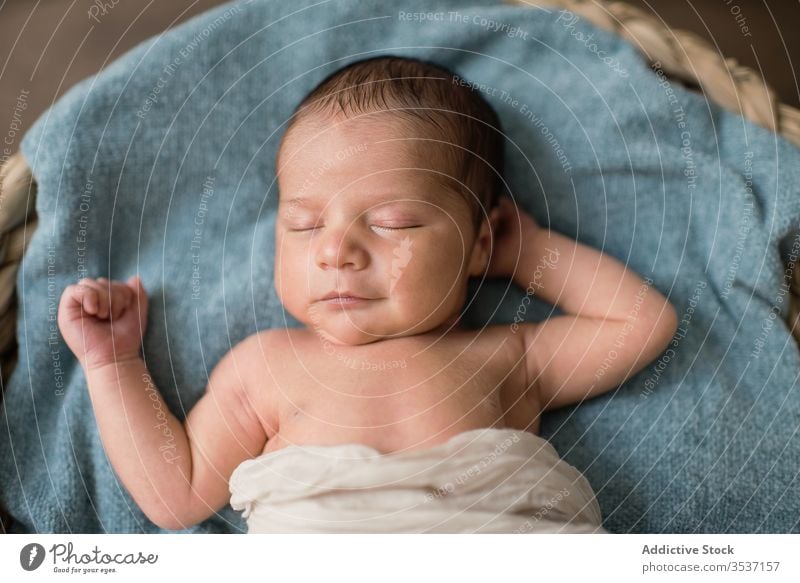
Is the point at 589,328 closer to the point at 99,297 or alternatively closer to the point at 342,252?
the point at 342,252

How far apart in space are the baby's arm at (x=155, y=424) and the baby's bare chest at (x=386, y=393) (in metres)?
0.04

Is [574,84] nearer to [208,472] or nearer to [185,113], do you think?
[185,113]

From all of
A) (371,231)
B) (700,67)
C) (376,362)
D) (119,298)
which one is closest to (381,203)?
(371,231)

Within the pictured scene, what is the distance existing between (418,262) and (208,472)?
0.25m

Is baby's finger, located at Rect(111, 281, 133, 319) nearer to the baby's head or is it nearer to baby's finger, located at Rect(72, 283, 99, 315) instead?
baby's finger, located at Rect(72, 283, 99, 315)

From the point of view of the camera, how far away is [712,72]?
757 mm

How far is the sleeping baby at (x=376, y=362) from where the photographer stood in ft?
1.98

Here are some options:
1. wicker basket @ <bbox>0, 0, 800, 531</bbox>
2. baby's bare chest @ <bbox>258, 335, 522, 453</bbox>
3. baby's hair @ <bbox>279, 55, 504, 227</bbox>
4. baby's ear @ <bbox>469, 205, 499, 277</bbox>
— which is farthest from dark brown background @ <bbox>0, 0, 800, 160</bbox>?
baby's bare chest @ <bbox>258, 335, 522, 453</bbox>

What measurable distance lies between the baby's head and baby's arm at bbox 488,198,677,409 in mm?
90

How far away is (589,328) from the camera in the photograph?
2.25ft

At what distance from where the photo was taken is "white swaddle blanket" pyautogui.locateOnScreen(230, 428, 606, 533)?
59 centimetres

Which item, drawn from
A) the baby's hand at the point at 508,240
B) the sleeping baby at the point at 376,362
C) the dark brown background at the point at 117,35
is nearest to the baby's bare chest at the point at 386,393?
the sleeping baby at the point at 376,362
